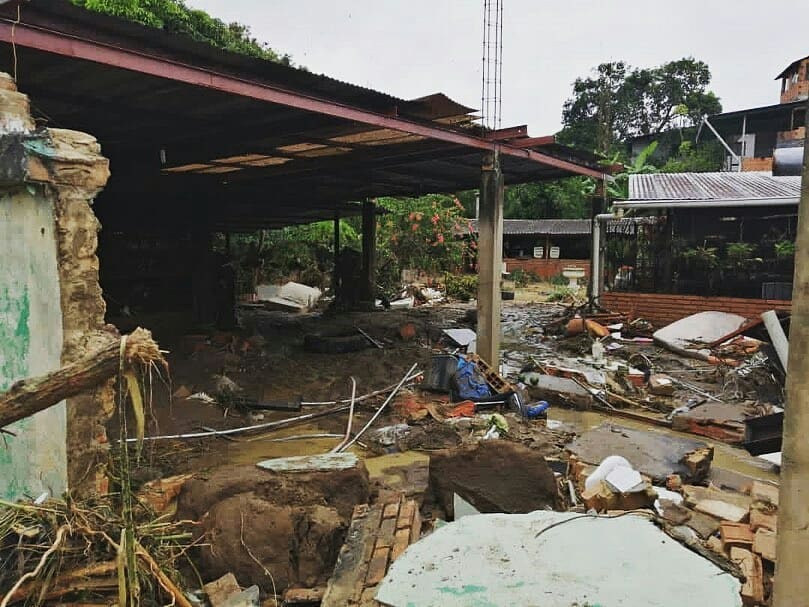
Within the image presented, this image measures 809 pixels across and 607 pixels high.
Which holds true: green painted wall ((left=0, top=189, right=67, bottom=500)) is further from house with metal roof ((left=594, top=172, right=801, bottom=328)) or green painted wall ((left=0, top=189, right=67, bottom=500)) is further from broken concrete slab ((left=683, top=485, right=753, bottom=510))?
house with metal roof ((left=594, top=172, right=801, bottom=328))

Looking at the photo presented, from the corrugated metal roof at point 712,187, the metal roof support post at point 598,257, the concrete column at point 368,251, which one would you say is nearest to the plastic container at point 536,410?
the metal roof support post at point 598,257

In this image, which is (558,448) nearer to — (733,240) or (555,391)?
(555,391)

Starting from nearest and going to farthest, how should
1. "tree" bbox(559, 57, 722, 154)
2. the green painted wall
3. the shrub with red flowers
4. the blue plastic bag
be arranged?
the green painted wall, the blue plastic bag, the shrub with red flowers, "tree" bbox(559, 57, 722, 154)

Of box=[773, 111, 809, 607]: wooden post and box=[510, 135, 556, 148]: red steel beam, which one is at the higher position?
box=[510, 135, 556, 148]: red steel beam

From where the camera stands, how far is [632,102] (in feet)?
133

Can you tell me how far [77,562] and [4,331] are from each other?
4.83 feet

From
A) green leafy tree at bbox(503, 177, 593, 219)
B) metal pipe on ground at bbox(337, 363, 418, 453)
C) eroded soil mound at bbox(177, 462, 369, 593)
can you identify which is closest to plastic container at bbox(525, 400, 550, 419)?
metal pipe on ground at bbox(337, 363, 418, 453)

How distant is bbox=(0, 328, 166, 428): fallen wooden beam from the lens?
6.81ft

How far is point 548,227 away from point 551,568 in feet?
99.8

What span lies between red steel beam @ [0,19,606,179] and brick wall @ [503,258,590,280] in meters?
24.7

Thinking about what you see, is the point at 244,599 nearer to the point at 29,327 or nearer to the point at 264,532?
the point at 264,532

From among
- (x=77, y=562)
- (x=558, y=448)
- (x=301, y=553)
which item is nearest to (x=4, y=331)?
(x=77, y=562)

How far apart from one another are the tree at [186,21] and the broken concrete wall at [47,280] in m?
12.6

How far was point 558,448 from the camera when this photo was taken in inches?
250
